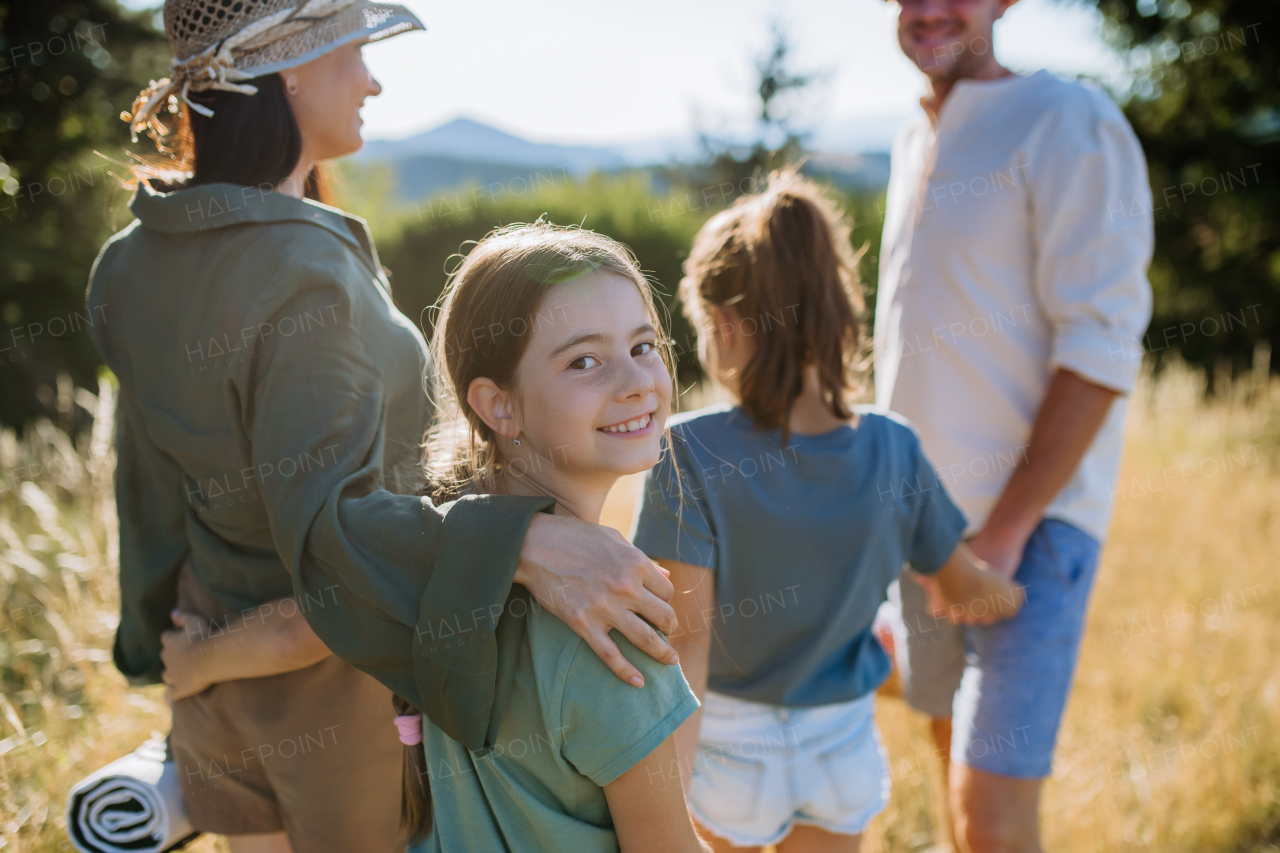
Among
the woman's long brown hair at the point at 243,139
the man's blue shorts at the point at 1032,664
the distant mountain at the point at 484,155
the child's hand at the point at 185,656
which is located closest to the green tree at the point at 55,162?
the woman's long brown hair at the point at 243,139

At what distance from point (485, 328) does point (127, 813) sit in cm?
122

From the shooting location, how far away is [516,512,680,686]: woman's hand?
3.98 feet

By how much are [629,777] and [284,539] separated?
25.3 inches

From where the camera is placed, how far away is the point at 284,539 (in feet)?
4.58

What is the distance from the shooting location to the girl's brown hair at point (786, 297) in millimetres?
2047

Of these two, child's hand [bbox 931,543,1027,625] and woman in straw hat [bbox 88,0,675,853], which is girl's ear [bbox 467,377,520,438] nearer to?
woman in straw hat [bbox 88,0,675,853]

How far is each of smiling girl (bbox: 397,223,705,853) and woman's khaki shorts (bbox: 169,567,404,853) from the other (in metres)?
0.28

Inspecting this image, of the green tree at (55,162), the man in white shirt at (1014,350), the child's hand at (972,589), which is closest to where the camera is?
the child's hand at (972,589)

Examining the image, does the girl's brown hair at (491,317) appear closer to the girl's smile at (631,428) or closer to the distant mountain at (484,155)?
the girl's smile at (631,428)

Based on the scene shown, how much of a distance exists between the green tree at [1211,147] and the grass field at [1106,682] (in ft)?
21.5

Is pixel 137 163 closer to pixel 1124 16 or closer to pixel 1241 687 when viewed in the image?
pixel 1241 687

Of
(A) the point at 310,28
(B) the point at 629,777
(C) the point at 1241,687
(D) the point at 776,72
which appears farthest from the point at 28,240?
(D) the point at 776,72

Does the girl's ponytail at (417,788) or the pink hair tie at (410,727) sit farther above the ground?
the pink hair tie at (410,727)

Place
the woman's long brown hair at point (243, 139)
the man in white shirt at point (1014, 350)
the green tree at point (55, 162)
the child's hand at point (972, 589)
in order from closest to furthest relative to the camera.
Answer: the woman's long brown hair at point (243, 139) < the child's hand at point (972, 589) < the man in white shirt at point (1014, 350) < the green tree at point (55, 162)
